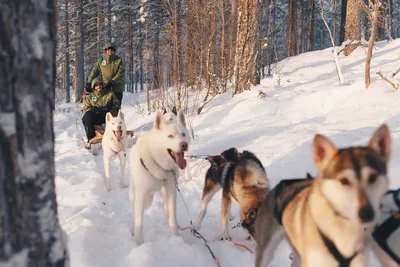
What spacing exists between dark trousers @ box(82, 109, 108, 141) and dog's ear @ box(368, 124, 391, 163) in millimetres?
7098

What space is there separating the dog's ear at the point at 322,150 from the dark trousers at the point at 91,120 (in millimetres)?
6892

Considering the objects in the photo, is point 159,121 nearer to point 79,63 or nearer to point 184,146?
point 184,146

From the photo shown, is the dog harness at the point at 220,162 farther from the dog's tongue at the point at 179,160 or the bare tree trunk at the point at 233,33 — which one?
the bare tree trunk at the point at 233,33

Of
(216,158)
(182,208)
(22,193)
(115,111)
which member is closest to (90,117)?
(115,111)

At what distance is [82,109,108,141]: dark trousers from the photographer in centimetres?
787

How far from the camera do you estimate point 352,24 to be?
12.2m

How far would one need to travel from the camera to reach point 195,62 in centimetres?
1144

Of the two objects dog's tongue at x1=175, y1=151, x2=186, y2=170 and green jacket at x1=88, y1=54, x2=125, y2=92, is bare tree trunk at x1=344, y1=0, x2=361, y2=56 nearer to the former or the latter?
green jacket at x1=88, y1=54, x2=125, y2=92

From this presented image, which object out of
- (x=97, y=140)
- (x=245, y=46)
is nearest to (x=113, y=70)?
Answer: (x=97, y=140)

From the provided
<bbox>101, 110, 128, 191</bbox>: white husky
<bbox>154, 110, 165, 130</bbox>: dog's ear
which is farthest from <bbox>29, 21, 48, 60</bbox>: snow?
<bbox>101, 110, 128, 191</bbox>: white husky

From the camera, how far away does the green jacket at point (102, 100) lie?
314 inches

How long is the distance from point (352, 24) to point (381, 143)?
12.2 m

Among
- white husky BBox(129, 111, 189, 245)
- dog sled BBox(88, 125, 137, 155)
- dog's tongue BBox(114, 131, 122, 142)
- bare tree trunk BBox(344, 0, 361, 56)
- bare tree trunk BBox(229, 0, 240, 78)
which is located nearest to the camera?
white husky BBox(129, 111, 189, 245)

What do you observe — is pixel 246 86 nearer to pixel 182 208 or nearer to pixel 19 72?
pixel 182 208
